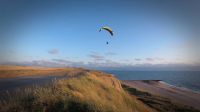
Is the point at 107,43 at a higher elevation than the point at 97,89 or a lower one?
higher

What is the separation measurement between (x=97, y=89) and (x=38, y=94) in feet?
28.6

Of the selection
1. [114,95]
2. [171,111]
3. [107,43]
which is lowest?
[171,111]

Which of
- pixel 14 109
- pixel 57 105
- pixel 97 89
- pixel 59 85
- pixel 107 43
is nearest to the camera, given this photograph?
pixel 14 109

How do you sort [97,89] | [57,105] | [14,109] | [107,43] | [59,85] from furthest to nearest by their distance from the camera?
[107,43], [97,89], [59,85], [57,105], [14,109]

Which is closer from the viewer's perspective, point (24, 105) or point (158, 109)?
point (24, 105)

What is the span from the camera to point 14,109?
958 centimetres

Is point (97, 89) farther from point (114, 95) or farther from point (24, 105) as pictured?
point (24, 105)

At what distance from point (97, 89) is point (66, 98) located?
8412mm

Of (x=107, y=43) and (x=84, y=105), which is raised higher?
(x=107, y=43)

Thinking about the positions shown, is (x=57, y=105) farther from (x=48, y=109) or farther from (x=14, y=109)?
(x=14, y=109)

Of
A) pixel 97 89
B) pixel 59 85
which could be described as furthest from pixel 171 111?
pixel 59 85

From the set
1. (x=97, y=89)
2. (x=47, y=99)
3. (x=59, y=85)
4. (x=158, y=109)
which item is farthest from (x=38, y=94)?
(x=158, y=109)

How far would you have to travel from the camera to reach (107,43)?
25.6 meters

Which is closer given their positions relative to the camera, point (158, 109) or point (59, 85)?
point (59, 85)
